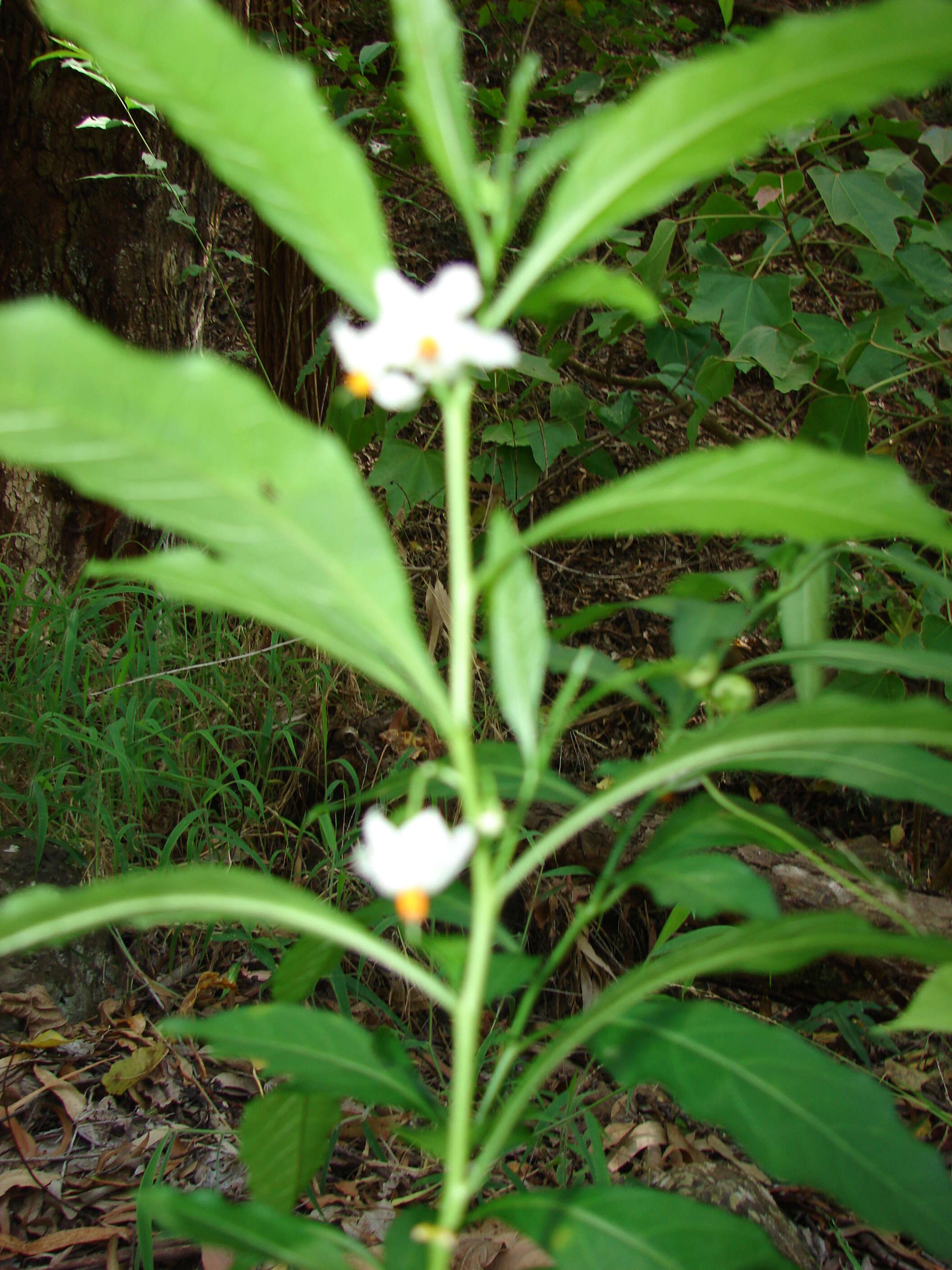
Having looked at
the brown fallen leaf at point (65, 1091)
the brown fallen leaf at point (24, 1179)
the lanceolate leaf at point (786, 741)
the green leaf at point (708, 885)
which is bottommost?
the brown fallen leaf at point (24, 1179)

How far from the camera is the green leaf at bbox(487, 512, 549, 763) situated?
15.2 inches

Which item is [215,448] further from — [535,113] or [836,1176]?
[535,113]

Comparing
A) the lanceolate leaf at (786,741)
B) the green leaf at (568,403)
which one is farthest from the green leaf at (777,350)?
the lanceolate leaf at (786,741)

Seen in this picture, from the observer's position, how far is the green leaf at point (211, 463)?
0.27m

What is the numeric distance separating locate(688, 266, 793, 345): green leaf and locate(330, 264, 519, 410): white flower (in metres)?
1.33

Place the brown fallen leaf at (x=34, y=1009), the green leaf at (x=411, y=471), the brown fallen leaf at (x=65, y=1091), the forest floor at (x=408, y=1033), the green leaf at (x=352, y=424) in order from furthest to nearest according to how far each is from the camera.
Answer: the green leaf at (x=411, y=471) < the green leaf at (x=352, y=424) < the brown fallen leaf at (x=34, y=1009) < the brown fallen leaf at (x=65, y=1091) < the forest floor at (x=408, y=1033)

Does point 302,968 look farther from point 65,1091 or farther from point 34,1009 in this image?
point 34,1009

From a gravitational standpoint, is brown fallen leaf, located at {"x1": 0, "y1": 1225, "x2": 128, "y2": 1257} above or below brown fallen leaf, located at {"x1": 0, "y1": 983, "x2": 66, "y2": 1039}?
below

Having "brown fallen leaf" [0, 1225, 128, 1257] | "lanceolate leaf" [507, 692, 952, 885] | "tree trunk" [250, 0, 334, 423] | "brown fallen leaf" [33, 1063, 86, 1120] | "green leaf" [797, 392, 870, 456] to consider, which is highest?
"tree trunk" [250, 0, 334, 423]

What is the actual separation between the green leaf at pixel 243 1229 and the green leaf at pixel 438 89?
40cm

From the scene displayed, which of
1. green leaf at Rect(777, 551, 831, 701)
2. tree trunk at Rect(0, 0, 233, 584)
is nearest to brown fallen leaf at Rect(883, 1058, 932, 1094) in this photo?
green leaf at Rect(777, 551, 831, 701)

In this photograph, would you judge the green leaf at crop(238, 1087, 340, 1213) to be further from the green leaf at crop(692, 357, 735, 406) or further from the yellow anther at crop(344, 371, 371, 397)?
the green leaf at crop(692, 357, 735, 406)

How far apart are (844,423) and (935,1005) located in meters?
1.16

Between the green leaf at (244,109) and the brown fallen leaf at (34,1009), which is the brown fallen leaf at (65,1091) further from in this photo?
the green leaf at (244,109)
